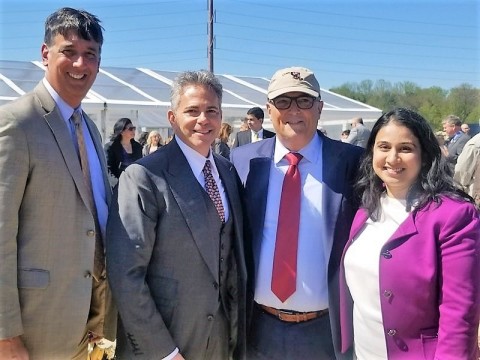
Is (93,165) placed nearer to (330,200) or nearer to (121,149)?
(330,200)

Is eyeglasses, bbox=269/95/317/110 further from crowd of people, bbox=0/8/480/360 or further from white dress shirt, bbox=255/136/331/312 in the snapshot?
white dress shirt, bbox=255/136/331/312

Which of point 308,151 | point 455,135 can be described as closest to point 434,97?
point 455,135

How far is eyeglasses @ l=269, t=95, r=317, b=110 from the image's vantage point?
2.44m

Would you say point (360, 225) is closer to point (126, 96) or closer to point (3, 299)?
point (3, 299)

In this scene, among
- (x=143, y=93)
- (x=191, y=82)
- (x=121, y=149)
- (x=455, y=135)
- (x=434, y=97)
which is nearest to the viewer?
(x=191, y=82)

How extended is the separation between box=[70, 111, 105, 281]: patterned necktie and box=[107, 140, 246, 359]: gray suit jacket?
17cm

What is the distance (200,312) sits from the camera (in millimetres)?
2031

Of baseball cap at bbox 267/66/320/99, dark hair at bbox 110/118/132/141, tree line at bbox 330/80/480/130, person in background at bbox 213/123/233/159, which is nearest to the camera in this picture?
baseball cap at bbox 267/66/320/99

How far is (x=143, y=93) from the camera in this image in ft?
38.4

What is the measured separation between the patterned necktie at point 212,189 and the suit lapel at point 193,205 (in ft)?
0.26

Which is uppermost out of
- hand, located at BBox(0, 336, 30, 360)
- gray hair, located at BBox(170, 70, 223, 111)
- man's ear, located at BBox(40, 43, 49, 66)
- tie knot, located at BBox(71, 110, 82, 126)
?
man's ear, located at BBox(40, 43, 49, 66)

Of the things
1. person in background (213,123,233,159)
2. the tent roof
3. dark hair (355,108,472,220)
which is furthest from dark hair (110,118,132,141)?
dark hair (355,108,472,220)

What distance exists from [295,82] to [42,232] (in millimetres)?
1436

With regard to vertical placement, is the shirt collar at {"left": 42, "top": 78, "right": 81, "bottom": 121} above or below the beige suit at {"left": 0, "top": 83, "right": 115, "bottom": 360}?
above
